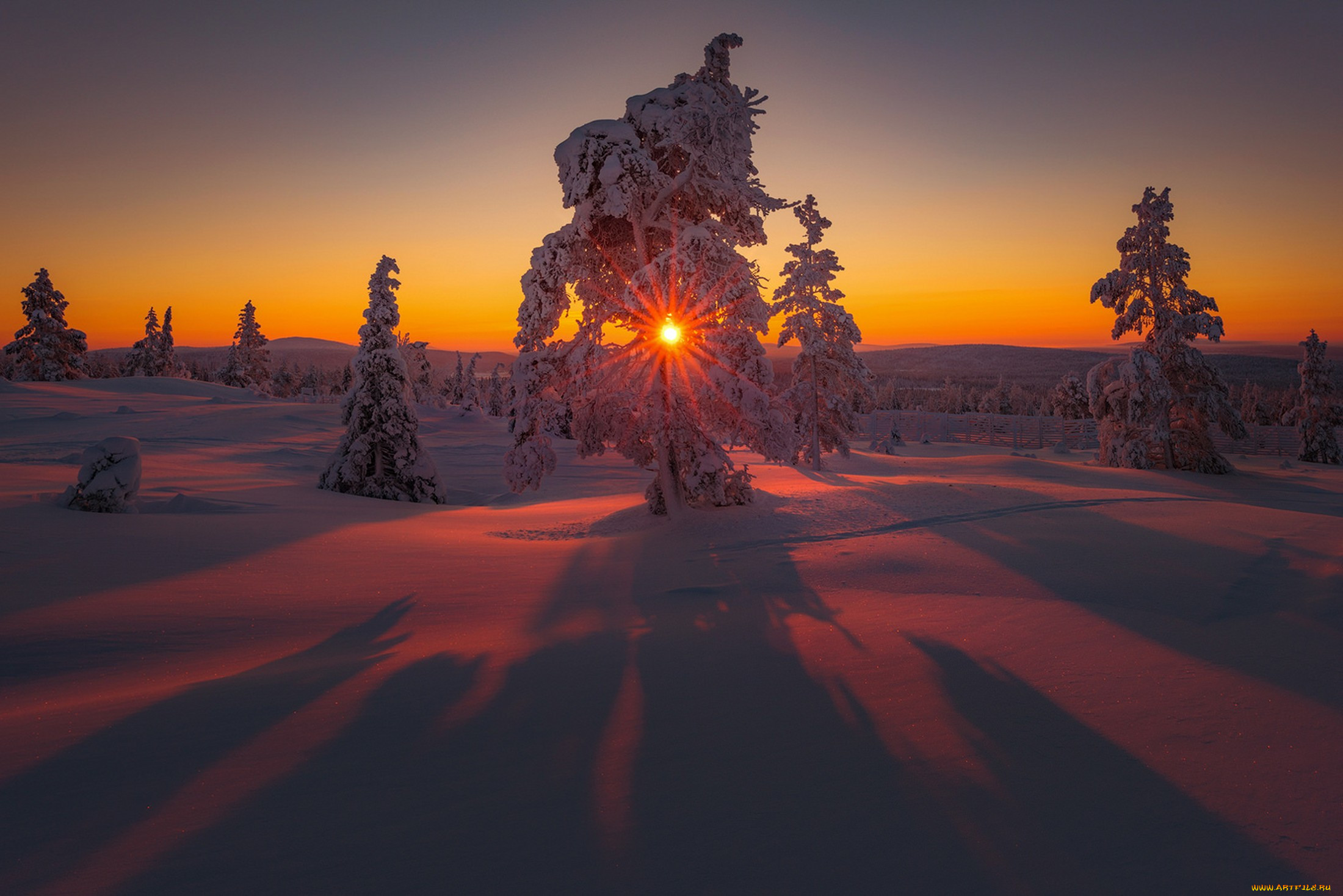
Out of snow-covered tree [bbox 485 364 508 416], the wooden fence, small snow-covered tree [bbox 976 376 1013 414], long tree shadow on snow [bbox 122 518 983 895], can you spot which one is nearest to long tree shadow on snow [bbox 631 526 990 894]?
long tree shadow on snow [bbox 122 518 983 895]

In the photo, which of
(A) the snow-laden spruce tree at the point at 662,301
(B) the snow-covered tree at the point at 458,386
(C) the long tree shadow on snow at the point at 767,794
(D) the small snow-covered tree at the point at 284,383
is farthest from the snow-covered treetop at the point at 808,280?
(D) the small snow-covered tree at the point at 284,383

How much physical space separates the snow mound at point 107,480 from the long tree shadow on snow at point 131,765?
8723mm

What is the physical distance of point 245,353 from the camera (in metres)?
73.9

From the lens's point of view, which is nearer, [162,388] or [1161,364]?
[1161,364]

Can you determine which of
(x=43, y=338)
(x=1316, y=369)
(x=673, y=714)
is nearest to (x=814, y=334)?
(x=673, y=714)

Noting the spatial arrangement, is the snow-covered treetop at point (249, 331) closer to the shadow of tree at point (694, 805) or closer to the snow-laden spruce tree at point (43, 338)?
the snow-laden spruce tree at point (43, 338)

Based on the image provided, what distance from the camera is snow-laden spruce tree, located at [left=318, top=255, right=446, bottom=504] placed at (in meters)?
21.4

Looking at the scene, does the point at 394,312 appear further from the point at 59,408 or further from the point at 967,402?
the point at 967,402

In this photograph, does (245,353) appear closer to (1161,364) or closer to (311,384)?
(311,384)

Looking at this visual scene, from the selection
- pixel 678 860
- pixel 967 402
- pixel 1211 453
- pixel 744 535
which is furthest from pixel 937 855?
pixel 967 402

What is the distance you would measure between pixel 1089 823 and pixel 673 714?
2.37 m

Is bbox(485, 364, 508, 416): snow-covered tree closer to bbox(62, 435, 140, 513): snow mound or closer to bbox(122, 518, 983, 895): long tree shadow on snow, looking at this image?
bbox(62, 435, 140, 513): snow mound

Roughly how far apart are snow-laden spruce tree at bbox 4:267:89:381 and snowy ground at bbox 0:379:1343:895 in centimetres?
5799

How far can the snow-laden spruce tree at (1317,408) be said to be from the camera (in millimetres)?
39594
